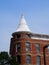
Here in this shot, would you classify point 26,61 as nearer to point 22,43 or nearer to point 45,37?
point 22,43

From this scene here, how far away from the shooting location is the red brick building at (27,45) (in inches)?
2504

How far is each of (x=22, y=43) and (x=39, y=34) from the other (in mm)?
5573

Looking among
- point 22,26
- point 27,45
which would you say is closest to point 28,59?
point 27,45

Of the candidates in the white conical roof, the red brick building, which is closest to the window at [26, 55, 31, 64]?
the red brick building

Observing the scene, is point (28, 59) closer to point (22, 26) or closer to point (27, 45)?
point (27, 45)

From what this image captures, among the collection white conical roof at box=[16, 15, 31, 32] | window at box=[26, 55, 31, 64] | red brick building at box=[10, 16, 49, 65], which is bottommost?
window at box=[26, 55, 31, 64]

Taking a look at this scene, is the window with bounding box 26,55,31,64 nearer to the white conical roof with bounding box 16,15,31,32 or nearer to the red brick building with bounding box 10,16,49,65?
the red brick building with bounding box 10,16,49,65

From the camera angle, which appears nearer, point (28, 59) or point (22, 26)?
point (28, 59)

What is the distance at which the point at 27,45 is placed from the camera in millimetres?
64125

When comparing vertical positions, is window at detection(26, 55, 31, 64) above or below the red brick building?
below

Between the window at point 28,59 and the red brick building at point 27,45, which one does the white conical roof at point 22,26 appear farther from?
the window at point 28,59

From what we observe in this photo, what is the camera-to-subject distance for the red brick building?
63.6 metres

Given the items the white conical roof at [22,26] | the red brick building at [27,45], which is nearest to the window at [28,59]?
the red brick building at [27,45]

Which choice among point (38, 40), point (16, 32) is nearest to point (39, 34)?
point (38, 40)
